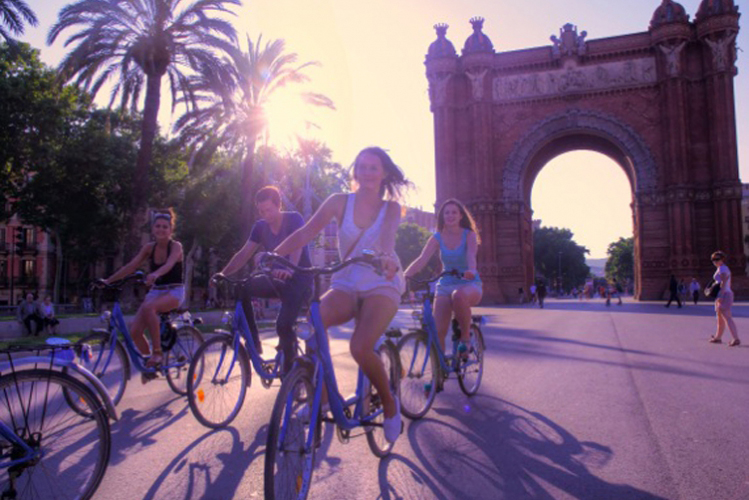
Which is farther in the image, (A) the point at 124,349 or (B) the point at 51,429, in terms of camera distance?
(A) the point at 124,349

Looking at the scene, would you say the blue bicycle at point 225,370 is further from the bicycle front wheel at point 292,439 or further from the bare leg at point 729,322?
the bare leg at point 729,322

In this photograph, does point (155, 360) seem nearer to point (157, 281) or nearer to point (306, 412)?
point (157, 281)

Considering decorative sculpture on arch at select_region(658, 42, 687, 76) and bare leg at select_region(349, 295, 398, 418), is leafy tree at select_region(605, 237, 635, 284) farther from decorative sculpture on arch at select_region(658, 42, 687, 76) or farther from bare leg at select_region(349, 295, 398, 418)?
bare leg at select_region(349, 295, 398, 418)

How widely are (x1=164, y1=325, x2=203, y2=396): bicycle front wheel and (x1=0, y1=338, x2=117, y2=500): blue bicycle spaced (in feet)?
9.80

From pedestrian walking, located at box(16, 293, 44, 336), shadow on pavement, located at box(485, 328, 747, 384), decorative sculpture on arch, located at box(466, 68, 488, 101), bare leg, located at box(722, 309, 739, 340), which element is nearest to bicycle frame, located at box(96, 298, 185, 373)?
shadow on pavement, located at box(485, 328, 747, 384)

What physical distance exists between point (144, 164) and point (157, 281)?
489 inches

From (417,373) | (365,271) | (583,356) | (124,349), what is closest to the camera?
(365,271)

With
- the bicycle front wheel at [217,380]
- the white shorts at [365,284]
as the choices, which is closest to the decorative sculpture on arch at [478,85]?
the bicycle front wheel at [217,380]

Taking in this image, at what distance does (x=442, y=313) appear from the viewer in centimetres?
573

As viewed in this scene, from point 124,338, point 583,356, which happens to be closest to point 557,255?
point 583,356

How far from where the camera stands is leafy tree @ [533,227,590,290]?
109875 mm

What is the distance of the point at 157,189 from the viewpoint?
31.9 metres

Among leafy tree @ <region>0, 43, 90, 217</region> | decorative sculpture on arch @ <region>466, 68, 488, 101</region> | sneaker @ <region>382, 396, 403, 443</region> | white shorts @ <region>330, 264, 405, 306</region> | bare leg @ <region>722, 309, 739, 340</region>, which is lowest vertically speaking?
sneaker @ <region>382, 396, 403, 443</region>

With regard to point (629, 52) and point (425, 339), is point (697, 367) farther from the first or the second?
point (629, 52)
